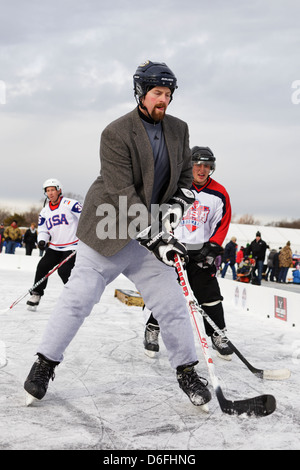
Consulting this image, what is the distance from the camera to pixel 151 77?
219 centimetres

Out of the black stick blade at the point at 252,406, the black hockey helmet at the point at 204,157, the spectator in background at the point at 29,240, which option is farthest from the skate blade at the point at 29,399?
the spectator in background at the point at 29,240

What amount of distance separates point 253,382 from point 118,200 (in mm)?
1379

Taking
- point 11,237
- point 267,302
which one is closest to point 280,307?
point 267,302

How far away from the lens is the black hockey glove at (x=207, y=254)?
3402mm

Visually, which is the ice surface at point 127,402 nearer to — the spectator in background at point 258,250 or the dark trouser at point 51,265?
the dark trouser at point 51,265

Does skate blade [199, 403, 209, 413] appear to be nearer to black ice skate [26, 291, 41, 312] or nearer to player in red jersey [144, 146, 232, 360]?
player in red jersey [144, 146, 232, 360]

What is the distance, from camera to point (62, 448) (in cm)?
168

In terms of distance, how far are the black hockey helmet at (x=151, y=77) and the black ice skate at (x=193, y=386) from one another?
127 cm

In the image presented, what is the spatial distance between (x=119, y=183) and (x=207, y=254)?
4.67 ft

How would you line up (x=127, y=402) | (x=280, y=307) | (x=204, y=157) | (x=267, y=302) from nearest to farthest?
1. (x=127, y=402)
2. (x=204, y=157)
3. (x=280, y=307)
4. (x=267, y=302)

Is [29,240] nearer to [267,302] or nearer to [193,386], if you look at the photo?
[267,302]

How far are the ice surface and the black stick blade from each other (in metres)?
0.03

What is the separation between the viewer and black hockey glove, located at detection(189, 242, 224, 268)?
3.40 meters

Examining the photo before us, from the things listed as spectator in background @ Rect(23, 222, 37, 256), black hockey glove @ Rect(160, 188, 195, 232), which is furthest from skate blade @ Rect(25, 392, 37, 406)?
spectator in background @ Rect(23, 222, 37, 256)
